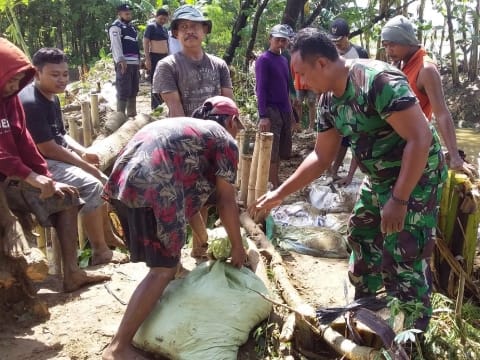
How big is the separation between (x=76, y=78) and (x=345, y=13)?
393 inches

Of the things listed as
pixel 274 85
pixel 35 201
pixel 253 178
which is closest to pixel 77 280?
pixel 35 201

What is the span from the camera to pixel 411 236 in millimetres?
2648

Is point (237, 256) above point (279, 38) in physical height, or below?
below

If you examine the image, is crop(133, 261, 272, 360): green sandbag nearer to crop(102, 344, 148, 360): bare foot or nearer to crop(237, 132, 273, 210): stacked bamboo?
crop(102, 344, 148, 360): bare foot

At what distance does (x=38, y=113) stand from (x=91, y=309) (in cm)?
148

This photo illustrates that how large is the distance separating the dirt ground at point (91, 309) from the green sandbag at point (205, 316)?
0.22 m

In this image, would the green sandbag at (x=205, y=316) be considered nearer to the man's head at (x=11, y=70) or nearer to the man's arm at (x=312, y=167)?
the man's arm at (x=312, y=167)

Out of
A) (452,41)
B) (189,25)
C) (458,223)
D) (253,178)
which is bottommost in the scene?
(253,178)

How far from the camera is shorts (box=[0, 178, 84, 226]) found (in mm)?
3495

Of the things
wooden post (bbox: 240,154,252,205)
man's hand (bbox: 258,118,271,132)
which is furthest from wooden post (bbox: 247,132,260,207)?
man's hand (bbox: 258,118,271,132)

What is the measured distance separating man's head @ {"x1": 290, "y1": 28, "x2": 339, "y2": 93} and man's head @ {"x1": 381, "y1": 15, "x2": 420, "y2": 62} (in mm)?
1174

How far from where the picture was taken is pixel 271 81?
5.62 metres

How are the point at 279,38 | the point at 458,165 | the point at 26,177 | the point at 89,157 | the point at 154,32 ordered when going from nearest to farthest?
the point at 26,177 → the point at 458,165 → the point at 89,157 → the point at 279,38 → the point at 154,32

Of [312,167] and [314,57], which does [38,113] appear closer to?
[312,167]
